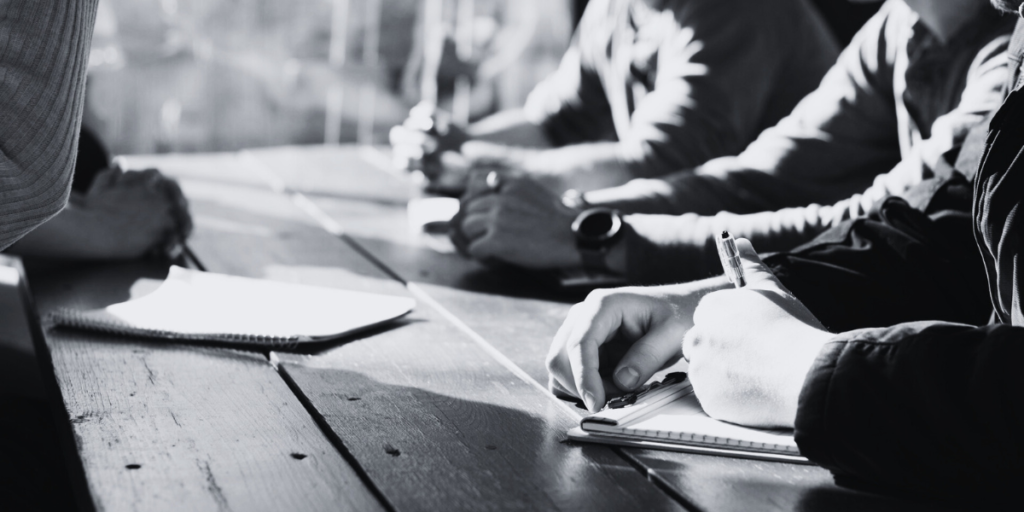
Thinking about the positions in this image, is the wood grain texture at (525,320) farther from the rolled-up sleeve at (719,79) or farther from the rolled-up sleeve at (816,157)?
the rolled-up sleeve at (719,79)

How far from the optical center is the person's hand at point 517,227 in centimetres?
140

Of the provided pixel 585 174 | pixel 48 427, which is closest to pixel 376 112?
pixel 585 174

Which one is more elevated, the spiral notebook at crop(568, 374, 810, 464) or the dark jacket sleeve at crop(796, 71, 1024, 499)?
the dark jacket sleeve at crop(796, 71, 1024, 499)

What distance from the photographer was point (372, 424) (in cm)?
82

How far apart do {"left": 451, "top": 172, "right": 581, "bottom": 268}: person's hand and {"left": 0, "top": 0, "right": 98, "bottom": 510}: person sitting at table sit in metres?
0.63

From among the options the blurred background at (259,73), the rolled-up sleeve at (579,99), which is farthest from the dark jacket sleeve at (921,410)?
the blurred background at (259,73)

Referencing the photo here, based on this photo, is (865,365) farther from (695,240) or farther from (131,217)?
(131,217)

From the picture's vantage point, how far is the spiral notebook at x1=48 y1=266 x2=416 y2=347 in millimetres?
1059

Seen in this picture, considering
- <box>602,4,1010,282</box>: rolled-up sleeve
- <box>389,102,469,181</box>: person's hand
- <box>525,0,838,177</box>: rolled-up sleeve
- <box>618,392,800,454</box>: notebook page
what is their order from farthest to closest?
<box>389,102,469,181</box>: person's hand → <box>525,0,838,177</box>: rolled-up sleeve → <box>602,4,1010,282</box>: rolled-up sleeve → <box>618,392,800,454</box>: notebook page

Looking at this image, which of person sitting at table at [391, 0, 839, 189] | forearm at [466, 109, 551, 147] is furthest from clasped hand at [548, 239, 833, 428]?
forearm at [466, 109, 551, 147]

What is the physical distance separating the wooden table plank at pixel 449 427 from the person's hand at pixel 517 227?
0.20 m

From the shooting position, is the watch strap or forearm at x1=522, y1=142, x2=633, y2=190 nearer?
the watch strap

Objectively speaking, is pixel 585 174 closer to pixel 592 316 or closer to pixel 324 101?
pixel 592 316

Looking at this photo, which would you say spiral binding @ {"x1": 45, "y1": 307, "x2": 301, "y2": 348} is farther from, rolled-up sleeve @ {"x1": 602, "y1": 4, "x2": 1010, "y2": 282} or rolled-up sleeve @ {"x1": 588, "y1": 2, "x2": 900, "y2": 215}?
rolled-up sleeve @ {"x1": 588, "y1": 2, "x2": 900, "y2": 215}
